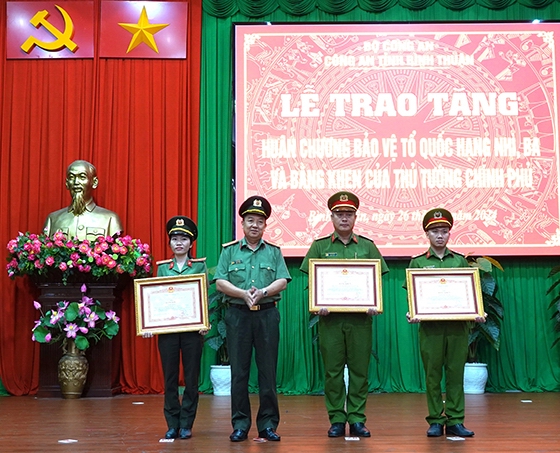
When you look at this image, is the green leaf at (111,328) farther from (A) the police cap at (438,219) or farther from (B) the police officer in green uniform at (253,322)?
(A) the police cap at (438,219)

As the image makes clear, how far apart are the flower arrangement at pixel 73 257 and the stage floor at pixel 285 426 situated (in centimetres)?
102

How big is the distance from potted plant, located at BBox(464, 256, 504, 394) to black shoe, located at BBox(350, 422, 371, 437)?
245 centimetres

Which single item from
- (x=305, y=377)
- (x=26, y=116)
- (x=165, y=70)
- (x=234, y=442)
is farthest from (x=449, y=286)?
(x=26, y=116)

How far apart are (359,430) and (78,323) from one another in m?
2.90

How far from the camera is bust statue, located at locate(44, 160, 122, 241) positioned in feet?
20.0

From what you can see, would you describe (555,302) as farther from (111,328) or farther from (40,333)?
(40,333)

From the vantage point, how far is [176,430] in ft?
12.3

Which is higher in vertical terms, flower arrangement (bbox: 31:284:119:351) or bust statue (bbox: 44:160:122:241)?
bust statue (bbox: 44:160:122:241)

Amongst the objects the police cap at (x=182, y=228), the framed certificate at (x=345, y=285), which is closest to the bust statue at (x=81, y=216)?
the police cap at (x=182, y=228)

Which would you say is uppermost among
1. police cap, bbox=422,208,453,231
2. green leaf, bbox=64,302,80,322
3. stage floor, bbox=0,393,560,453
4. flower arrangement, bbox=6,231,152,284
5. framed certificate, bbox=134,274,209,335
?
police cap, bbox=422,208,453,231

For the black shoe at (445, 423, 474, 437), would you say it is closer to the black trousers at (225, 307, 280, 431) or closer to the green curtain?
the black trousers at (225, 307, 280, 431)

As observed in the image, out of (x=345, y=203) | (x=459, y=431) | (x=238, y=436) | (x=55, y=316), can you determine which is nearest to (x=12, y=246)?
(x=55, y=316)

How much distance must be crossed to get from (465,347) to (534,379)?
2.91 meters

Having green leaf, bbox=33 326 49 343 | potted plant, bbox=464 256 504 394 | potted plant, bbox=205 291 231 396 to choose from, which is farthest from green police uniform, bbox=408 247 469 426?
green leaf, bbox=33 326 49 343
